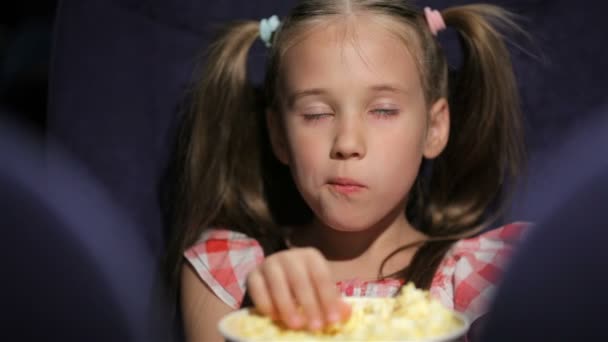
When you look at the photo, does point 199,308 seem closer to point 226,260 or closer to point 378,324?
point 226,260

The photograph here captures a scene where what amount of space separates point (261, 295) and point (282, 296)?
2 cm

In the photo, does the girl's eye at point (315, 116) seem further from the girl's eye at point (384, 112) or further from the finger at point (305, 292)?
the finger at point (305, 292)

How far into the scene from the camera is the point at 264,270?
81cm

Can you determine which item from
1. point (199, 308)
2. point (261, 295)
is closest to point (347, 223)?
point (199, 308)

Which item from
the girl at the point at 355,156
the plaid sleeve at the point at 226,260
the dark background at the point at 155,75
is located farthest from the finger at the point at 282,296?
the dark background at the point at 155,75

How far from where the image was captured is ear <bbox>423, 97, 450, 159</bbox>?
4.24 ft

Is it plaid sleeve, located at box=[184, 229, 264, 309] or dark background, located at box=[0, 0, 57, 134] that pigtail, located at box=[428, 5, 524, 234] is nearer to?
plaid sleeve, located at box=[184, 229, 264, 309]

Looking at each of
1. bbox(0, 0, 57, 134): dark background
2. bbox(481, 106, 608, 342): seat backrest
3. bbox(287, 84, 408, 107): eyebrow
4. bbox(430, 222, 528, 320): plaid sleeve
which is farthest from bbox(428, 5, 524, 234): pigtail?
bbox(0, 0, 57, 134): dark background

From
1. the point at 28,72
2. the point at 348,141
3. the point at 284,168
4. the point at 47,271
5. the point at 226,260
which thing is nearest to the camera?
the point at 47,271

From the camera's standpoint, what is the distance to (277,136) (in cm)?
134

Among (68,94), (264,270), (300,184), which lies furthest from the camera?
(68,94)

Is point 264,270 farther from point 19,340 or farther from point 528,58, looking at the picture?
point 528,58

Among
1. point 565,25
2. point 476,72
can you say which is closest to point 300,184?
point 476,72

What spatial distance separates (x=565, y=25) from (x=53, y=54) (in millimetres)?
835
